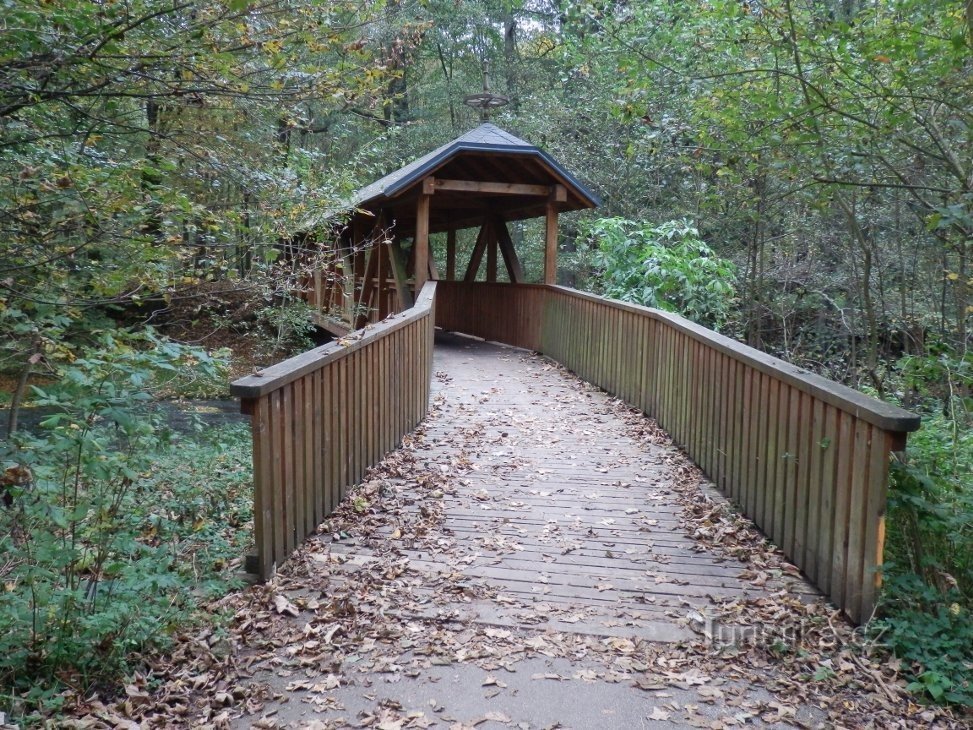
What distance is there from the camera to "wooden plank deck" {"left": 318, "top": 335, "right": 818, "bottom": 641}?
4504 mm

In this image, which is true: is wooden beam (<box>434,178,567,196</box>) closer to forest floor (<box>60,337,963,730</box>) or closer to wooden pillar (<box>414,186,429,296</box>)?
wooden pillar (<box>414,186,429,296</box>)

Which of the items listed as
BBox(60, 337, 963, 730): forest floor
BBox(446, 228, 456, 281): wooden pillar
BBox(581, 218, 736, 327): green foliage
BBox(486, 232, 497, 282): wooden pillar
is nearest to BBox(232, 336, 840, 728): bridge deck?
BBox(60, 337, 963, 730): forest floor

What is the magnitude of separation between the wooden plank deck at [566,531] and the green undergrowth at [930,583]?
58 centimetres

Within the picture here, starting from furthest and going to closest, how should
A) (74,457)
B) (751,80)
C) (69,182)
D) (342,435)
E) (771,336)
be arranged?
(771,336) → (751,80) → (342,435) → (69,182) → (74,457)

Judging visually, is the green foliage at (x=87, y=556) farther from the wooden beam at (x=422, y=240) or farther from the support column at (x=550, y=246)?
the support column at (x=550, y=246)

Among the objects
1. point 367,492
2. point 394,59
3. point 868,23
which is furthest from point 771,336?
point 367,492

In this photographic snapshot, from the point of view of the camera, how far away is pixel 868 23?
7.74 metres

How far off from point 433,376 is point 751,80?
6.09m

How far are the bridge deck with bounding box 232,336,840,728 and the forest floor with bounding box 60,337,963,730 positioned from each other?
13 millimetres

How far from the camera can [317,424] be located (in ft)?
17.8

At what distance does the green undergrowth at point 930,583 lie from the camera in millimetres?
3656

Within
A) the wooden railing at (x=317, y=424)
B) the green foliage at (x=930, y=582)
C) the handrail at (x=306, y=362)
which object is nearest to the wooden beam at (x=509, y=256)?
the handrail at (x=306, y=362)

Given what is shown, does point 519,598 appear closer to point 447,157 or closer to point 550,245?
point 447,157

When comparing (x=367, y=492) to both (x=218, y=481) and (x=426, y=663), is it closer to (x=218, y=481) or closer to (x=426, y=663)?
(x=218, y=481)
